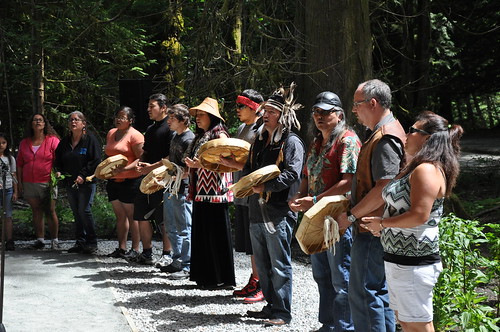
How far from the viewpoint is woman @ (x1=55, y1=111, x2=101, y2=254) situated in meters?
9.33

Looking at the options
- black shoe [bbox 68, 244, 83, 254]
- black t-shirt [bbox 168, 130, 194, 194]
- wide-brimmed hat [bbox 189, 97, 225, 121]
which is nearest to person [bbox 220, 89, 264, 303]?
wide-brimmed hat [bbox 189, 97, 225, 121]

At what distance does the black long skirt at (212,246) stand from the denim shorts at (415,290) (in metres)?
3.44

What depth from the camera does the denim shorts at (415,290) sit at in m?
3.78

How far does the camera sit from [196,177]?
7133mm

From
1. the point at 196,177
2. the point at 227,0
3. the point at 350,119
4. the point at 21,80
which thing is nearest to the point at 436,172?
the point at 196,177

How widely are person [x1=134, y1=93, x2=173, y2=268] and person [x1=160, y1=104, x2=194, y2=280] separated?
0.24m

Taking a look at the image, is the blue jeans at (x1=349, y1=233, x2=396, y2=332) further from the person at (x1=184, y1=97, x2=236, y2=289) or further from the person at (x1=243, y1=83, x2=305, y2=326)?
the person at (x1=184, y1=97, x2=236, y2=289)

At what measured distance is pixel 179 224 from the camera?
784 centimetres

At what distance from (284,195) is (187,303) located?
178cm

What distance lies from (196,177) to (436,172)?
3786 mm

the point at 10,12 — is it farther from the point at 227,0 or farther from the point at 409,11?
the point at 409,11

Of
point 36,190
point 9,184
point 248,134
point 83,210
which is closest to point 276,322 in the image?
point 248,134

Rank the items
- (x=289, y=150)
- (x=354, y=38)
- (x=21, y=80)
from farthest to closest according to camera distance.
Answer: (x=21, y=80) → (x=354, y=38) → (x=289, y=150)

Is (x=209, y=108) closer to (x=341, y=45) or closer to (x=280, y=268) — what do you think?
(x=280, y=268)
